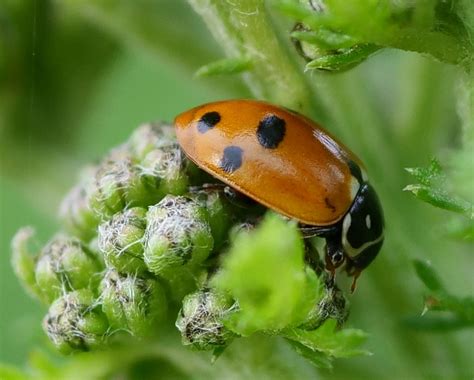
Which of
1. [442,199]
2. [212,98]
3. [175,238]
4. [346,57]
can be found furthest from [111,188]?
[212,98]

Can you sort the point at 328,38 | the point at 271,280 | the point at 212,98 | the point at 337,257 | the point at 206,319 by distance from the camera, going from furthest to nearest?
1. the point at 212,98
2. the point at 337,257
3. the point at 206,319
4. the point at 328,38
5. the point at 271,280

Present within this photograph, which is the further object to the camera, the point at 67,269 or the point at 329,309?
the point at 67,269

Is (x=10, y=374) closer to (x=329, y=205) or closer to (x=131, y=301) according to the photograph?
(x=131, y=301)

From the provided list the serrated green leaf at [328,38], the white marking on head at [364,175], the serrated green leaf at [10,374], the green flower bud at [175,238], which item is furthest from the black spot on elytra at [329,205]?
the serrated green leaf at [10,374]

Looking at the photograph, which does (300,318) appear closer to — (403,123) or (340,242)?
(340,242)

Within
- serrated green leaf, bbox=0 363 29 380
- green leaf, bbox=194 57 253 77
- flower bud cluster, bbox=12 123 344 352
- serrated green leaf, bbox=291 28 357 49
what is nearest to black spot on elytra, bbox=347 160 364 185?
flower bud cluster, bbox=12 123 344 352

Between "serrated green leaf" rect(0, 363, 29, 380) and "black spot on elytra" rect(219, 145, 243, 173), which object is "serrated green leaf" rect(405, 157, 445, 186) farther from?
"serrated green leaf" rect(0, 363, 29, 380)

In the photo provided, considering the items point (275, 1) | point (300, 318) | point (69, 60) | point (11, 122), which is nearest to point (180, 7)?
point (69, 60)
